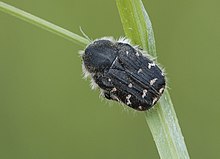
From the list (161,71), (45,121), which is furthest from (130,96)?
(45,121)

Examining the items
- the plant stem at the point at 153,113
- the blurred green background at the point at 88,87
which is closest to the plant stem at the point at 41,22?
the plant stem at the point at 153,113

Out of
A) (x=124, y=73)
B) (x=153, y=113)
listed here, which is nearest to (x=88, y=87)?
(x=124, y=73)

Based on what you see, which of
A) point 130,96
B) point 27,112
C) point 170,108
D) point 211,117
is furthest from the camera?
point 27,112

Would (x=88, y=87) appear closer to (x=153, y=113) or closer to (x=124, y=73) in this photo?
(x=124, y=73)

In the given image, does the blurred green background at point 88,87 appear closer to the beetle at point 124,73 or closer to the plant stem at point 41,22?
the beetle at point 124,73

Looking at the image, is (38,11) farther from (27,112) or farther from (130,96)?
(130,96)
